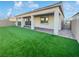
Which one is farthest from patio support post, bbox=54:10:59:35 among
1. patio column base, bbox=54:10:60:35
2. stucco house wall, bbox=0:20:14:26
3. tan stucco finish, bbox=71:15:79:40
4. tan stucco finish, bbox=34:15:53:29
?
stucco house wall, bbox=0:20:14:26

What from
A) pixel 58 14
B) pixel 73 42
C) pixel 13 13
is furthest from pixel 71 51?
pixel 13 13

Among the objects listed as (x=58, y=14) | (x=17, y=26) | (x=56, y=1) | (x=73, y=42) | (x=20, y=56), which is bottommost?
Result: (x=20, y=56)

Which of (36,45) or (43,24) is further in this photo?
(43,24)

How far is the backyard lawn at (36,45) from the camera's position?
3506 mm

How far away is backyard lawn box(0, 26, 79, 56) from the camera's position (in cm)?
351

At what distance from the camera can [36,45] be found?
11.9 ft

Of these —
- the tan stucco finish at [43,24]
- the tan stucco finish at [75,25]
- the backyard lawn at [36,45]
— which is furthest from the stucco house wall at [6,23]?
the tan stucco finish at [75,25]

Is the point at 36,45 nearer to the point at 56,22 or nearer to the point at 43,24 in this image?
the point at 43,24

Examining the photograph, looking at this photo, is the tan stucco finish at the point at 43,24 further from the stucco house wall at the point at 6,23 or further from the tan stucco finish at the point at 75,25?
the stucco house wall at the point at 6,23

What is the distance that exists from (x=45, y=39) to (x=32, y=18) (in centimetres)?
75

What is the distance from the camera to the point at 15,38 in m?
3.72

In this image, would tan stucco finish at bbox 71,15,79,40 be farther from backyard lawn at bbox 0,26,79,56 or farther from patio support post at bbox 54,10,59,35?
patio support post at bbox 54,10,59,35

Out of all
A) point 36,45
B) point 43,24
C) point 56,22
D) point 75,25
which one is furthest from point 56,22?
point 36,45

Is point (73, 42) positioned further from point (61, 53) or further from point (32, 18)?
point (32, 18)
